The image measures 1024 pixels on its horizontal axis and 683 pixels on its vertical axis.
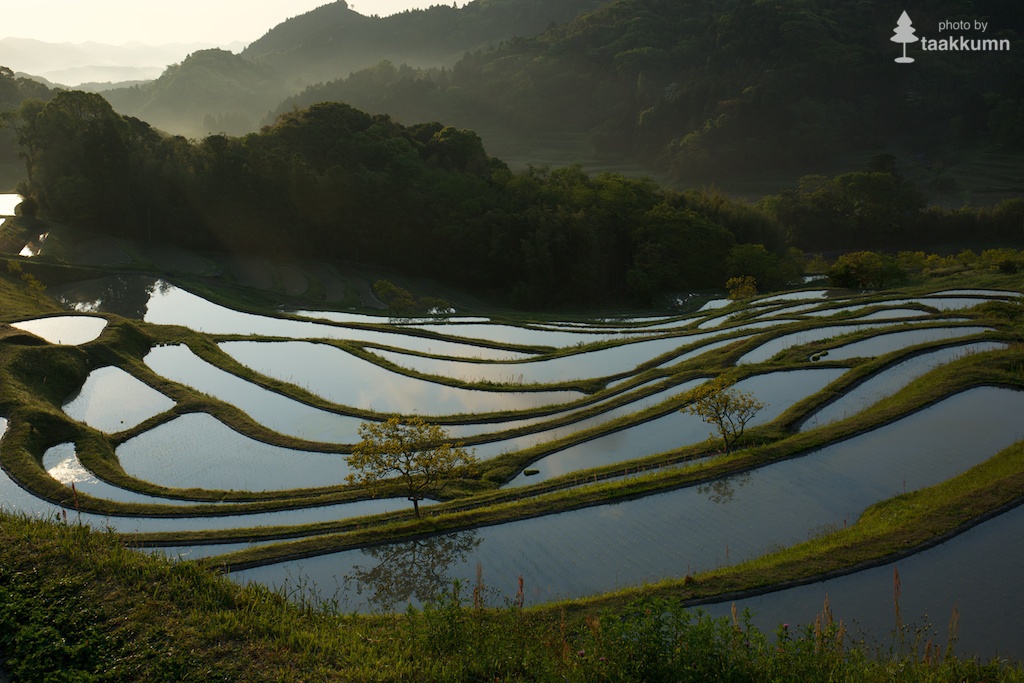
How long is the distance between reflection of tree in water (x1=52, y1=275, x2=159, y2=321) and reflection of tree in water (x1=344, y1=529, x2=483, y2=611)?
23.6 meters

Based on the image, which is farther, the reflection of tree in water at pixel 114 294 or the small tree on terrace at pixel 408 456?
the reflection of tree in water at pixel 114 294

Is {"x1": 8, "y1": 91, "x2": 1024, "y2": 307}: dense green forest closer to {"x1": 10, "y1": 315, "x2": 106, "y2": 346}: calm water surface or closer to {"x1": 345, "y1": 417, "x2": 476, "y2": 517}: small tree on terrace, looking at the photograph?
{"x1": 10, "y1": 315, "x2": 106, "y2": 346}: calm water surface

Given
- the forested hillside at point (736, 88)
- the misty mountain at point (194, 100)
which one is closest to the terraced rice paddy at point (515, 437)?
the forested hillside at point (736, 88)

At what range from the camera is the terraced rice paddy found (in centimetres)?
1188

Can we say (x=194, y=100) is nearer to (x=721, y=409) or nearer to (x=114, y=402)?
(x=114, y=402)

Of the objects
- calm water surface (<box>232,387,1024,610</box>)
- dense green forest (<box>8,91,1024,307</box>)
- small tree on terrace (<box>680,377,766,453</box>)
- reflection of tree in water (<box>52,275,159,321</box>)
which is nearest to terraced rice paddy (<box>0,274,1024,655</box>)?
calm water surface (<box>232,387,1024,610</box>)

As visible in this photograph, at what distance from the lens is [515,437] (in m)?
18.0

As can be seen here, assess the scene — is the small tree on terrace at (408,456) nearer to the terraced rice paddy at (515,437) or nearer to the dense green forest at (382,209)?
the terraced rice paddy at (515,437)

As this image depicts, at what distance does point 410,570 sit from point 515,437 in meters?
6.90

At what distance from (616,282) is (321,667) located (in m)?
47.2

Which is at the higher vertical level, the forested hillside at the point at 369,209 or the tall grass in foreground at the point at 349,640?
the forested hillside at the point at 369,209

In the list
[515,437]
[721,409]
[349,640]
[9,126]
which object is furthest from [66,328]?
[9,126]

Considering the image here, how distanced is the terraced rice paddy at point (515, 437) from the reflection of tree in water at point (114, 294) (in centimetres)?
523

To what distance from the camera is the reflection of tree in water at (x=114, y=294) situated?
32438mm
